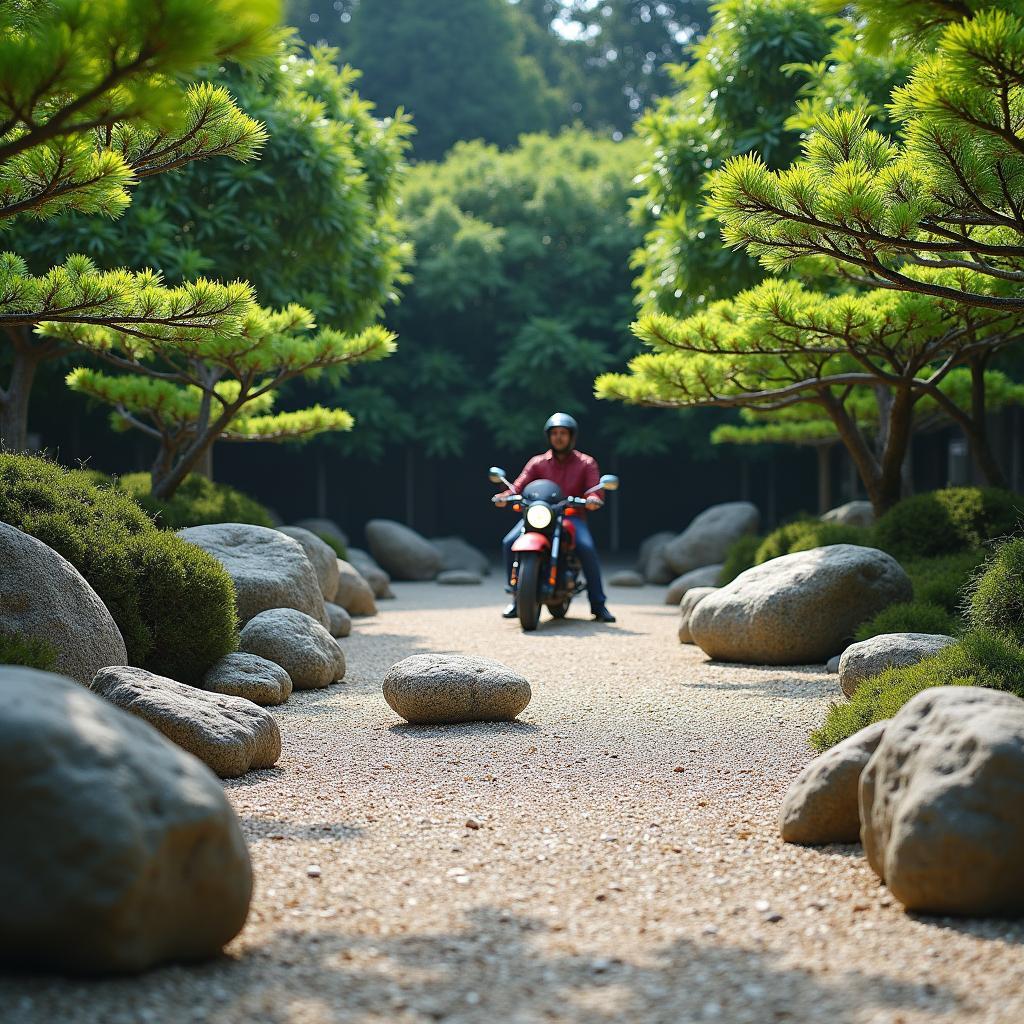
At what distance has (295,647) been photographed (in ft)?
Result: 24.4

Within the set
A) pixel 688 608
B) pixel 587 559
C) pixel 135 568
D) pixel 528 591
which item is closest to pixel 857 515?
pixel 587 559

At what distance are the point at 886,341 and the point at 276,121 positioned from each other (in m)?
7.00

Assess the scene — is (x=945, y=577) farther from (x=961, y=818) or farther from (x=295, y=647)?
(x=961, y=818)

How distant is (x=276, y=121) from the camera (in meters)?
12.6

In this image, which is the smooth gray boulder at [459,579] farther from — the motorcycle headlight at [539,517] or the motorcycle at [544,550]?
the motorcycle headlight at [539,517]

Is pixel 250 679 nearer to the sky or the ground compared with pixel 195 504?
nearer to the ground

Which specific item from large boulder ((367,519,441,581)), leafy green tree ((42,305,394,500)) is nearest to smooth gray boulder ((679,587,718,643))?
leafy green tree ((42,305,394,500))

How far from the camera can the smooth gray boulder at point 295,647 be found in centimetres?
741

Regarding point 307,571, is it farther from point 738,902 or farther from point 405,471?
point 405,471

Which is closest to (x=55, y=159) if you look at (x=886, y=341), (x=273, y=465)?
(x=886, y=341)

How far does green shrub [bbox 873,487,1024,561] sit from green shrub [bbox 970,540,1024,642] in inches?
112

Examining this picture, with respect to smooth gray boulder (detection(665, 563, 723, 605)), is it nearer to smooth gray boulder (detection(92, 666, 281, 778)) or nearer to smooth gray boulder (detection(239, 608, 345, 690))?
smooth gray boulder (detection(239, 608, 345, 690))

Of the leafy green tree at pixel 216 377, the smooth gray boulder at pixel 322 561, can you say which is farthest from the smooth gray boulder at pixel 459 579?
the smooth gray boulder at pixel 322 561

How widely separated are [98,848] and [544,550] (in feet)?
25.9
